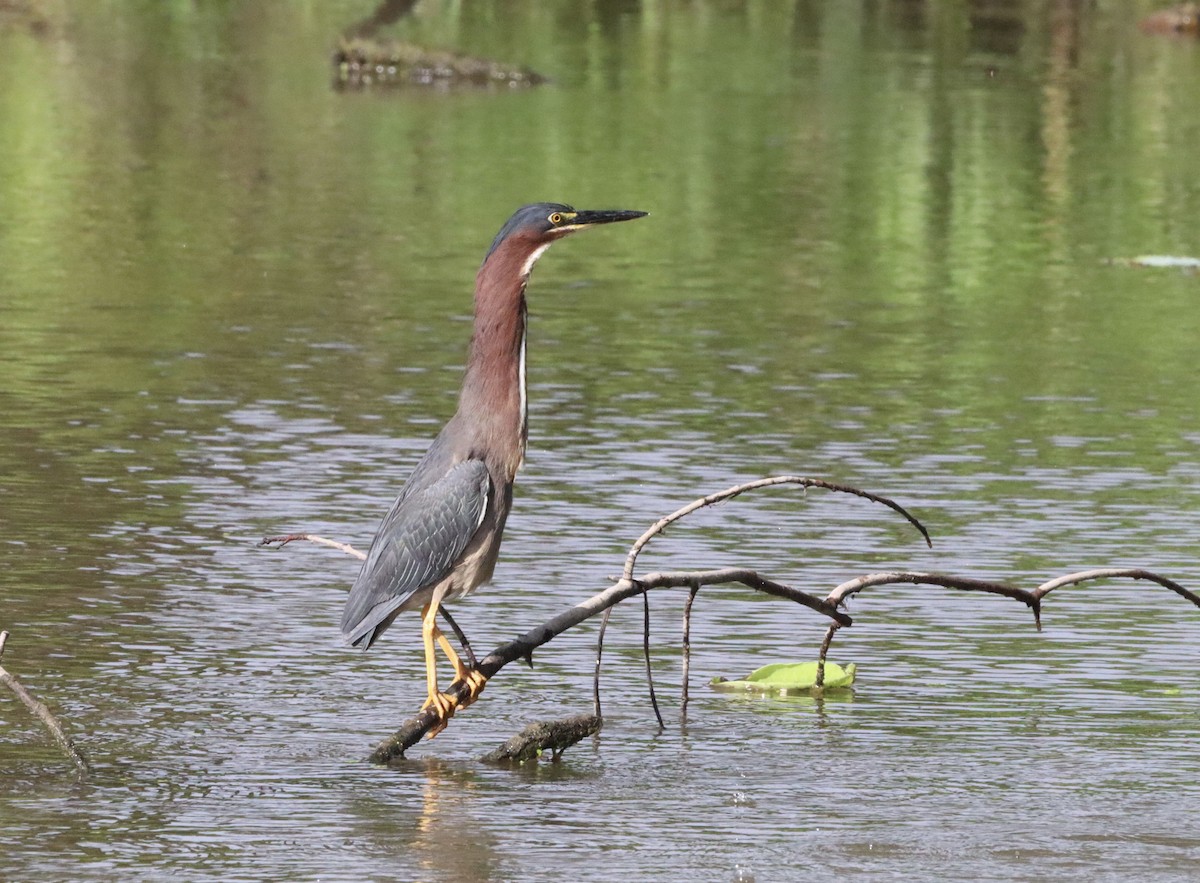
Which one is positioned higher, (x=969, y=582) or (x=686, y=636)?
(x=969, y=582)

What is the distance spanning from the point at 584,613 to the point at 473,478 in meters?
0.68

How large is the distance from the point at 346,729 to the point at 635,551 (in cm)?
130

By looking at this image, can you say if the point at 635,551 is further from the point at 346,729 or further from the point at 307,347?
the point at 307,347

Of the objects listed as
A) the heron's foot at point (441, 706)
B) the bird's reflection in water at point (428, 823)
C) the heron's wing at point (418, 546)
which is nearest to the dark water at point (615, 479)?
the bird's reflection in water at point (428, 823)

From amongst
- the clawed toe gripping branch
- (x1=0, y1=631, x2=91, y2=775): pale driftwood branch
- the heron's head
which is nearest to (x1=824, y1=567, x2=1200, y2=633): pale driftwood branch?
the clawed toe gripping branch

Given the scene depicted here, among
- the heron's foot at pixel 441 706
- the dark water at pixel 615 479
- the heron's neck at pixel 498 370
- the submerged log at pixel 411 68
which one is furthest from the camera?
the submerged log at pixel 411 68

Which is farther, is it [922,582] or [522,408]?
[522,408]

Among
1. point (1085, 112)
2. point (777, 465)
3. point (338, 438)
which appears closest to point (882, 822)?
point (777, 465)

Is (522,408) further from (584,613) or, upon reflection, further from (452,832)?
(452,832)

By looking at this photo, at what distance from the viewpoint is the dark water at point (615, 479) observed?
284 inches

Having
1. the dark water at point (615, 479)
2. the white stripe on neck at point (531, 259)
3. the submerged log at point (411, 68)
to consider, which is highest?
the white stripe on neck at point (531, 259)

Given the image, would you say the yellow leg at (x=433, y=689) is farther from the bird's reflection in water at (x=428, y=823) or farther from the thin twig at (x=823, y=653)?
the thin twig at (x=823, y=653)

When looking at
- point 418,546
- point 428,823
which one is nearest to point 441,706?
point 418,546

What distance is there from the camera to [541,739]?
7641mm
